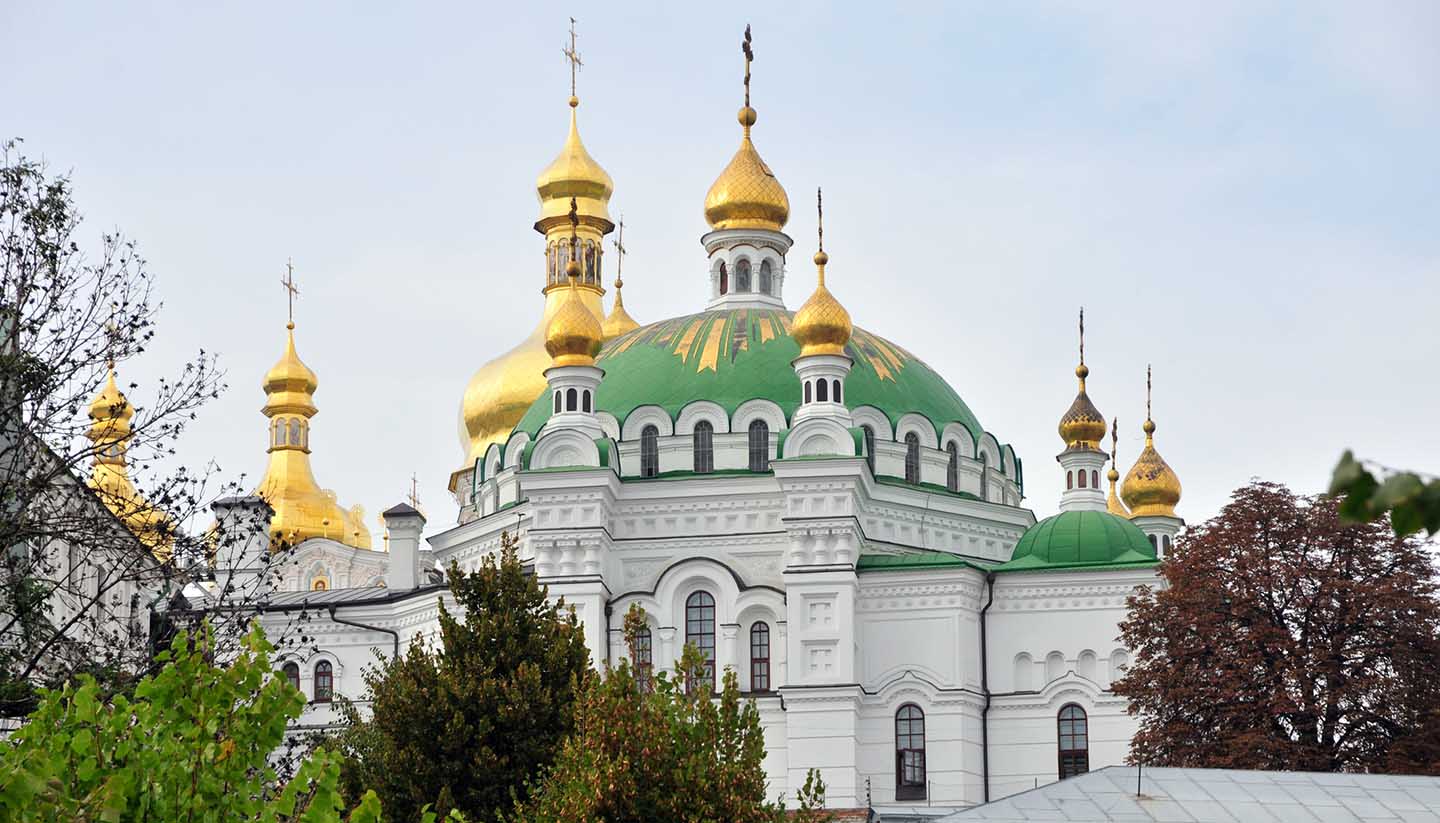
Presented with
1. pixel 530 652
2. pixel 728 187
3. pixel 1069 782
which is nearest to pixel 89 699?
pixel 1069 782

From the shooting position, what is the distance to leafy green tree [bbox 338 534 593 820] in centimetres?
2244

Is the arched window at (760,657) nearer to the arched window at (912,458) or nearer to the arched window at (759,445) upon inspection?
the arched window at (759,445)

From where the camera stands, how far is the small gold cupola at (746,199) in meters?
51.1

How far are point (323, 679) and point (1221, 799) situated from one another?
31945 millimetres

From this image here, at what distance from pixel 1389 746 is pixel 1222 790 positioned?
12120 mm

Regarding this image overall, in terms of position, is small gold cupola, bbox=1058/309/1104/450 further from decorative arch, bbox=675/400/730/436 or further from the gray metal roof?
the gray metal roof

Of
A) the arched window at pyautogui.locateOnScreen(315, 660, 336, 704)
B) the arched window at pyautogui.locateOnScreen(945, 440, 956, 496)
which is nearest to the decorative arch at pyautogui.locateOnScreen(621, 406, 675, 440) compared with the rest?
the arched window at pyautogui.locateOnScreen(945, 440, 956, 496)

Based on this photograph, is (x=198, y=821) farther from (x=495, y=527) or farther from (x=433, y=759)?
(x=495, y=527)

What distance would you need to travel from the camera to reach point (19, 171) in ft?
Result: 61.4

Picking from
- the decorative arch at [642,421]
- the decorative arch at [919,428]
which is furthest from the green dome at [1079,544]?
the decorative arch at [642,421]

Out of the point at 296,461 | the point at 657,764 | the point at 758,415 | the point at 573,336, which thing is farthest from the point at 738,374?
the point at 657,764

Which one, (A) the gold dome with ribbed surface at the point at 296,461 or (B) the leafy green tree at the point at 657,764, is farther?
(A) the gold dome with ribbed surface at the point at 296,461

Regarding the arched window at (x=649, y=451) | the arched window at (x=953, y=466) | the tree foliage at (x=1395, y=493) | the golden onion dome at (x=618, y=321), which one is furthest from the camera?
the golden onion dome at (x=618, y=321)

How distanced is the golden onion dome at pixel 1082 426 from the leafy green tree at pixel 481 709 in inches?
1101
